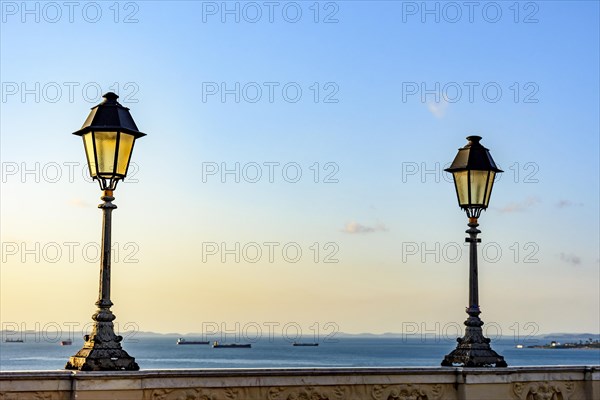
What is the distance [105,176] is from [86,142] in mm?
444

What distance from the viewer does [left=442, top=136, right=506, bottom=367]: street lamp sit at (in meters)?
12.8

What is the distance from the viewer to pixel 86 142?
10766mm

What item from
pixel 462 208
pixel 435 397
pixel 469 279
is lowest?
pixel 435 397

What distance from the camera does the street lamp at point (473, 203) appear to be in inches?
504

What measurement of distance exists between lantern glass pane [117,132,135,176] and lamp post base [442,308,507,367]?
499 cm

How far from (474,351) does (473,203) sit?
6.59ft

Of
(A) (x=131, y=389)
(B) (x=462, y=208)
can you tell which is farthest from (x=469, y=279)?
(A) (x=131, y=389)

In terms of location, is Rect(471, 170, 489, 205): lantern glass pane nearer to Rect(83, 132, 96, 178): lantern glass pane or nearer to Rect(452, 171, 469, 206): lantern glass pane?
Rect(452, 171, 469, 206): lantern glass pane

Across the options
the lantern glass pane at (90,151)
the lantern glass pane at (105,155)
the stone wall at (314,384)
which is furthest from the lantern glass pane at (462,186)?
the lantern glass pane at (90,151)

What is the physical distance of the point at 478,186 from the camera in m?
13.2

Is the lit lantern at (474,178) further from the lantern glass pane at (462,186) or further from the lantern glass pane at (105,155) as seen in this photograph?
the lantern glass pane at (105,155)

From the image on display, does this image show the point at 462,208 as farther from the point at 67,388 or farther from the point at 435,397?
the point at 67,388

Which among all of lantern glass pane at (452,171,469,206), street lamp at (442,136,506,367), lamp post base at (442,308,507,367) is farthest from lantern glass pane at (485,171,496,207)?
lamp post base at (442,308,507,367)

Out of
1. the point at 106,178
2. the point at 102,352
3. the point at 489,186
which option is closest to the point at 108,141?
the point at 106,178
